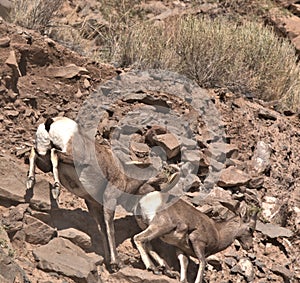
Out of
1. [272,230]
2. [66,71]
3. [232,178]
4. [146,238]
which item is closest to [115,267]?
[146,238]

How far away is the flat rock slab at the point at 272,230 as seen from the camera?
8.73m

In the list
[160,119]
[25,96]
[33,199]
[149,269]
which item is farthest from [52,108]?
[149,269]

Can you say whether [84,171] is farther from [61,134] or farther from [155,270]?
[155,270]

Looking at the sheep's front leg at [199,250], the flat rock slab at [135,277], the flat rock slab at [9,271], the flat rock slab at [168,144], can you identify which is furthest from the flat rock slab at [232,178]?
the flat rock slab at [9,271]

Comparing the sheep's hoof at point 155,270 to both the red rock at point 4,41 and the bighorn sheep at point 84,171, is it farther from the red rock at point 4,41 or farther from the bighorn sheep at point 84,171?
the red rock at point 4,41

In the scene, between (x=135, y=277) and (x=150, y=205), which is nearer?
(x=135, y=277)

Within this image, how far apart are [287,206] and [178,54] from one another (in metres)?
3.20

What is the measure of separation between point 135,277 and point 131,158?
73.4 inches

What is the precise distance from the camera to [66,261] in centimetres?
643

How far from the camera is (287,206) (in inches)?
372

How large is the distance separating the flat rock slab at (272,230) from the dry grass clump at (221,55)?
2845 millimetres

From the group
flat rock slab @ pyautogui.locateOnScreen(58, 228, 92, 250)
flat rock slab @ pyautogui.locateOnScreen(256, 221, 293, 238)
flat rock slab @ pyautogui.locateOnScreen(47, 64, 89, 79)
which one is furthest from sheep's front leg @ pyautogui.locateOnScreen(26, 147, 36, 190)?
flat rock slab @ pyautogui.locateOnScreen(256, 221, 293, 238)

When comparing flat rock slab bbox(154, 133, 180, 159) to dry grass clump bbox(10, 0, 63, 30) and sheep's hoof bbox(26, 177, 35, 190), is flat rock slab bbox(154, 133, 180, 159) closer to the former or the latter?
sheep's hoof bbox(26, 177, 35, 190)

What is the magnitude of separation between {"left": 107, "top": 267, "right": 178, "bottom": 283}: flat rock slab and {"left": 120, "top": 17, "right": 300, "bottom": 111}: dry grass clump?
449 cm
